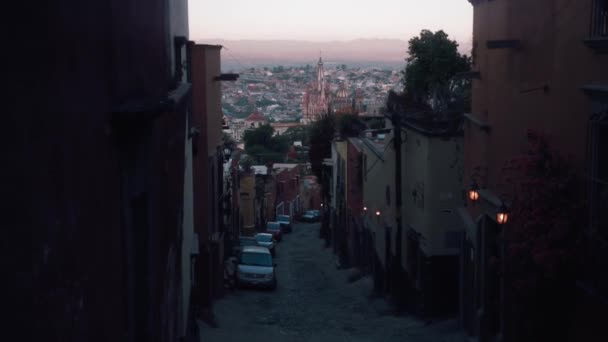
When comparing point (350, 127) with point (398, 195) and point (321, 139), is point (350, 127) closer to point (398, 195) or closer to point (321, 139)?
point (321, 139)

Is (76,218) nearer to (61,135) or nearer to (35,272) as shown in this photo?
(61,135)

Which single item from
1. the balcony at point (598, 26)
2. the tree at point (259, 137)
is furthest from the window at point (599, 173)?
the tree at point (259, 137)

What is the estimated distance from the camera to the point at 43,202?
2.83 metres

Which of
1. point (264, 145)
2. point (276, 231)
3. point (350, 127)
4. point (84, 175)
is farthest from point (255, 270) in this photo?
point (264, 145)

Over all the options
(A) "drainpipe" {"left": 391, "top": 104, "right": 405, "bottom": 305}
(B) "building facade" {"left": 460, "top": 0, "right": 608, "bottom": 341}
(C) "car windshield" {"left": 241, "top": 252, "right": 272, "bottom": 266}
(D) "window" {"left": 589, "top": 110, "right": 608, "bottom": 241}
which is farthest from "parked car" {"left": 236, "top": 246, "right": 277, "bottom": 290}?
(D) "window" {"left": 589, "top": 110, "right": 608, "bottom": 241}

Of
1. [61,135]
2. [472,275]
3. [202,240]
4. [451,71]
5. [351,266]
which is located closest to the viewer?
[61,135]

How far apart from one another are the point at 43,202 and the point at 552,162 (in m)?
7.55

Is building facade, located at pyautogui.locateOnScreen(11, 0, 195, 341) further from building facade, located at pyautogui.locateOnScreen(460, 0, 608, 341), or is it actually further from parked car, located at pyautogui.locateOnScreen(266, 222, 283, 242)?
parked car, located at pyautogui.locateOnScreen(266, 222, 283, 242)

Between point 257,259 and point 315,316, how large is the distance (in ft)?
20.9

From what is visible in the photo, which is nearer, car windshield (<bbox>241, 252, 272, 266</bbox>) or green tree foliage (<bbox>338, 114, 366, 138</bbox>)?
car windshield (<bbox>241, 252, 272, 266</bbox>)

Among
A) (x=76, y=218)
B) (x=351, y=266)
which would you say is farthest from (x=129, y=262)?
(x=351, y=266)

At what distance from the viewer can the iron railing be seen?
833cm

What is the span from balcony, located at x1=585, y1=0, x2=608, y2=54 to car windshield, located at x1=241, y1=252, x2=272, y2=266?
787 inches

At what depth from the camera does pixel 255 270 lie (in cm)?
2697
